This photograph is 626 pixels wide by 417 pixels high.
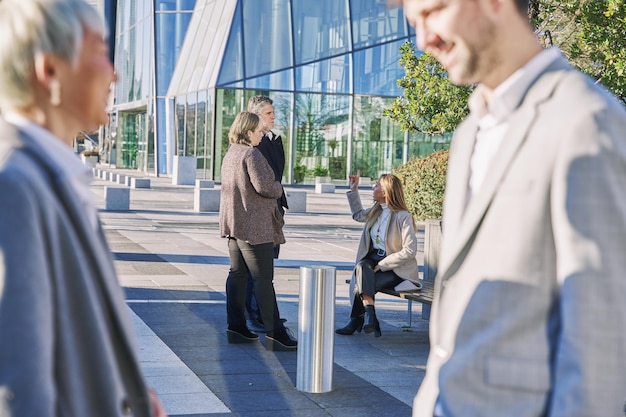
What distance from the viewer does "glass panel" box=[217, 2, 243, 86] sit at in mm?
34781

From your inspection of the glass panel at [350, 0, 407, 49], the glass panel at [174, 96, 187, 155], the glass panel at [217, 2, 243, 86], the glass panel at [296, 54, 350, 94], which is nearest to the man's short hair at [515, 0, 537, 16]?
the glass panel at [217, 2, 243, 86]

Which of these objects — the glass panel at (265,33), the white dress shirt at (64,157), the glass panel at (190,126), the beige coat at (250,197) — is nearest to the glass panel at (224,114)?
the glass panel at (265,33)

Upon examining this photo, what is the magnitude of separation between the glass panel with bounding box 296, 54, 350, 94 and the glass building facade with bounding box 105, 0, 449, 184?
0.04 m

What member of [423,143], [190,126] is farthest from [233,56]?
[423,143]

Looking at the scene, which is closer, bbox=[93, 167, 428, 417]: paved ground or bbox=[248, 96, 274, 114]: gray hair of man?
bbox=[93, 167, 428, 417]: paved ground

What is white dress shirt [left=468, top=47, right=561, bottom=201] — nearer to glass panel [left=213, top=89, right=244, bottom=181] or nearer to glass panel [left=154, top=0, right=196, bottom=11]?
glass panel [left=213, top=89, right=244, bottom=181]

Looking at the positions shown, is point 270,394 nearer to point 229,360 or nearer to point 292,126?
point 229,360

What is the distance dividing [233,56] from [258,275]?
27.9 metres

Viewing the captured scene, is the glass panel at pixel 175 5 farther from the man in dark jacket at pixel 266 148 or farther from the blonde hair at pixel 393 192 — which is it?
the blonde hair at pixel 393 192

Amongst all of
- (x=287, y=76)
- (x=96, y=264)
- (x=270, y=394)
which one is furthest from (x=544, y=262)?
(x=287, y=76)

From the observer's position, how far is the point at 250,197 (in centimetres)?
809

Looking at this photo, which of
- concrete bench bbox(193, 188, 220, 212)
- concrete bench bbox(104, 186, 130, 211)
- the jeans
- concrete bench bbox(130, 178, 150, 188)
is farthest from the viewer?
concrete bench bbox(130, 178, 150, 188)

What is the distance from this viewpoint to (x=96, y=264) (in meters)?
2.07

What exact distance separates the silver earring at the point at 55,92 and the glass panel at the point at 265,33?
109ft
